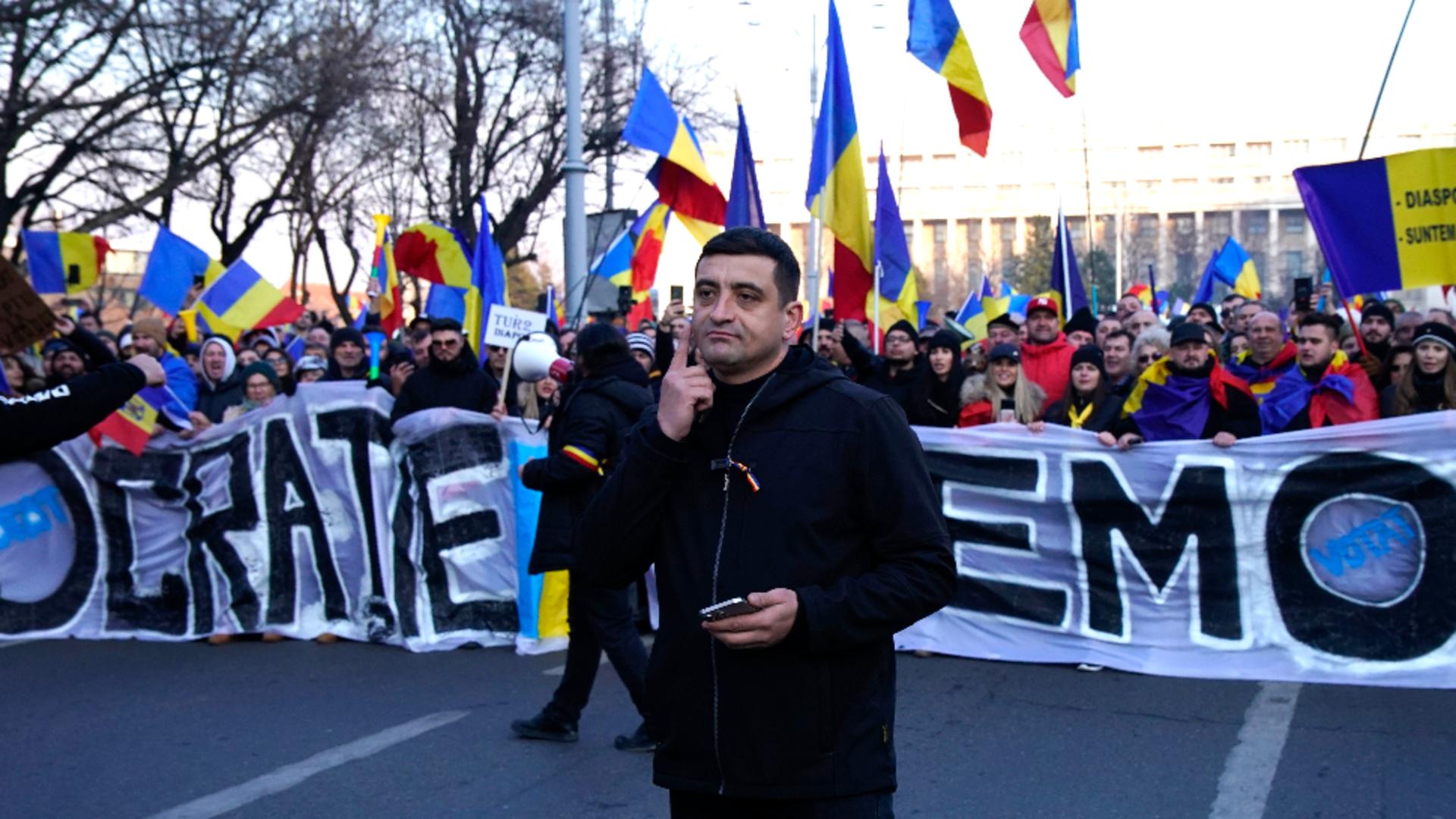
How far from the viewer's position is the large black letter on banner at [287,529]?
847 cm

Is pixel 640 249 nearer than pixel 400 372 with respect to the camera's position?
No

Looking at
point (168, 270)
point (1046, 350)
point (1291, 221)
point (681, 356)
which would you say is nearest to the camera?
point (681, 356)

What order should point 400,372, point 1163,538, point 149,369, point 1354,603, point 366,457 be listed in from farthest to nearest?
point 400,372, point 366,457, point 1163,538, point 1354,603, point 149,369

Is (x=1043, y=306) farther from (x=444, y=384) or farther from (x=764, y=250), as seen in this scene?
(x=764, y=250)

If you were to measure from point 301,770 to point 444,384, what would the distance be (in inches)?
131

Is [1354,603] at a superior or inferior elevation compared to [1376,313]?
inferior

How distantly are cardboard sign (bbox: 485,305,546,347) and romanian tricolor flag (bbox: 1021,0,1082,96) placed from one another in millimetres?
4126

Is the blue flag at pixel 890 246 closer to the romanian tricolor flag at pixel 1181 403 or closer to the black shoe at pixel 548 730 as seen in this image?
the romanian tricolor flag at pixel 1181 403

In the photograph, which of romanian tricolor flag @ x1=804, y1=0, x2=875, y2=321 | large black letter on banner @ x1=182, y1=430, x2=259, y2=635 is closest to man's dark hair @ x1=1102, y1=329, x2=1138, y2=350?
romanian tricolor flag @ x1=804, y1=0, x2=875, y2=321

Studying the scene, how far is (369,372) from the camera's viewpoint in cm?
1217

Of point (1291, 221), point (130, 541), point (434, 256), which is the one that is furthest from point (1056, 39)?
point (1291, 221)

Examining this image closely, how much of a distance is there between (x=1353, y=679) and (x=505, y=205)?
2311cm

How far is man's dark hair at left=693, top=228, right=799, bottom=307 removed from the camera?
9.03 ft

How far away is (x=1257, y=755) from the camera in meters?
5.64
